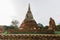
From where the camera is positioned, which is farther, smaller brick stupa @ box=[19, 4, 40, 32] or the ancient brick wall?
smaller brick stupa @ box=[19, 4, 40, 32]

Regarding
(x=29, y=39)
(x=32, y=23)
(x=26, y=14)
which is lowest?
(x=29, y=39)

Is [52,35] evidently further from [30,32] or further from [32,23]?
[32,23]

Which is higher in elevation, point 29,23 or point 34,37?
point 29,23

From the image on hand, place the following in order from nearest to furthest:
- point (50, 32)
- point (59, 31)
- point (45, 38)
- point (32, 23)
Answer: point (45, 38) → point (50, 32) → point (59, 31) → point (32, 23)

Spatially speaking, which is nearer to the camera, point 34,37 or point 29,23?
point 34,37

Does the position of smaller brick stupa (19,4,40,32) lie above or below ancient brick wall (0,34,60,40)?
above

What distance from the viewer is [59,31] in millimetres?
20484

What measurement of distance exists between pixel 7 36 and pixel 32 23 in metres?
8.10

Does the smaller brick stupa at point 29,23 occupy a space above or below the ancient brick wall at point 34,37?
above

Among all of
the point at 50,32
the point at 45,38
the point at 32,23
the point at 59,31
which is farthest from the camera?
the point at 32,23

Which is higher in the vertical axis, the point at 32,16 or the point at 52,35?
the point at 32,16


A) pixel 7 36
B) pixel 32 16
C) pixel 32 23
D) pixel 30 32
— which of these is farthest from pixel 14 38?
pixel 32 16

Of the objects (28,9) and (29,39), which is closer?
(29,39)

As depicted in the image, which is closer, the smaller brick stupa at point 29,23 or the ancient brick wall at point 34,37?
the ancient brick wall at point 34,37
